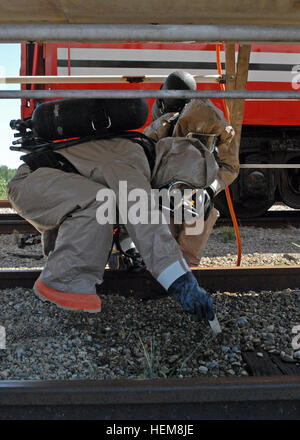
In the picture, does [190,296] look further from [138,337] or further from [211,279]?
[211,279]

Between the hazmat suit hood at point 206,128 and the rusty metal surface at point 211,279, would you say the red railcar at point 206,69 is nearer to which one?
the hazmat suit hood at point 206,128

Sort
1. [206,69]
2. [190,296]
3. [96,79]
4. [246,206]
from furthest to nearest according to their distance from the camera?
[246,206], [206,69], [96,79], [190,296]

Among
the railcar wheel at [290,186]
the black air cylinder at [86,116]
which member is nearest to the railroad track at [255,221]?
the railcar wheel at [290,186]

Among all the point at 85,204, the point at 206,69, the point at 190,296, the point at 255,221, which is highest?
the point at 206,69

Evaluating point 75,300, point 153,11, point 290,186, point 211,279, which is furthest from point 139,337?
point 290,186

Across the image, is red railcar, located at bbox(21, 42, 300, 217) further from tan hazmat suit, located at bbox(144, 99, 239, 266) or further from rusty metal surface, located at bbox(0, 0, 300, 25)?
rusty metal surface, located at bbox(0, 0, 300, 25)

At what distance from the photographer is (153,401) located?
5.40 feet

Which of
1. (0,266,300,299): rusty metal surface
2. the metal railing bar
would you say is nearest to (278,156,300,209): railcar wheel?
the metal railing bar

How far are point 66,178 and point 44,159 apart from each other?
20 centimetres

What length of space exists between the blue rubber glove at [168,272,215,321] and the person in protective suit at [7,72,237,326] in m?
0.09

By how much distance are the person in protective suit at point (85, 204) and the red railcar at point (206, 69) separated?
288 centimetres

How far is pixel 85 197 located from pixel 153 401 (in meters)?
1.25

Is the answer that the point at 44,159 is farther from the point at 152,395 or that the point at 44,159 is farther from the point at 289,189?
the point at 289,189

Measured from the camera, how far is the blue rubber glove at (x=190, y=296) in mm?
2205
